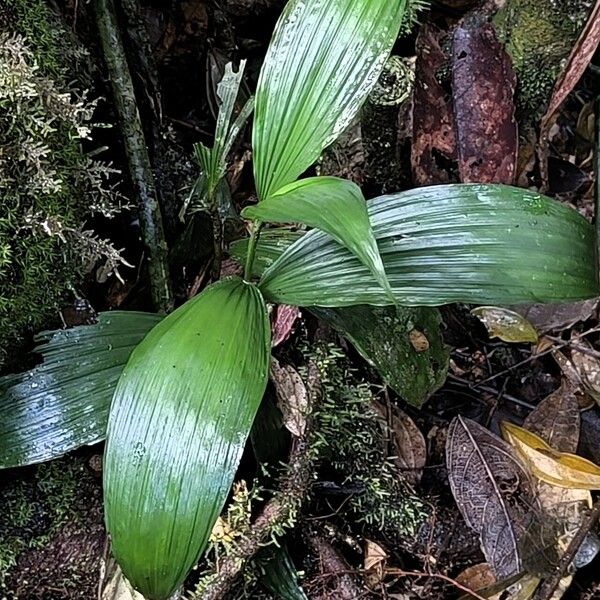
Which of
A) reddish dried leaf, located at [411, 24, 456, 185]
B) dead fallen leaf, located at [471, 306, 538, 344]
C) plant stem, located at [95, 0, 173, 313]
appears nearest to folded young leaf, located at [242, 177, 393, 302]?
plant stem, located at [95, 0, 173, 313]

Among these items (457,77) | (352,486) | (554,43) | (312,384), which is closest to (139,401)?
(312,384)

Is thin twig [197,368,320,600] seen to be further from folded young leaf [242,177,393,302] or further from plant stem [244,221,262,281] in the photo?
folded young leaf [242,177,393,302]

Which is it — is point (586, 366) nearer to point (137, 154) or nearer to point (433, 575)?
point (433, 575)

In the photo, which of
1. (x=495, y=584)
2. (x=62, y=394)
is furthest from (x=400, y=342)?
(x=62, y=394)

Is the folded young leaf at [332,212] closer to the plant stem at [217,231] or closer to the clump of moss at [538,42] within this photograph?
the plant stem at [217,231]

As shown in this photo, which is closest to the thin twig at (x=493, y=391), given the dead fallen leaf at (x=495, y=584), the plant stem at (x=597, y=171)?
the dead fallen leaf at (x=495, y=584)
